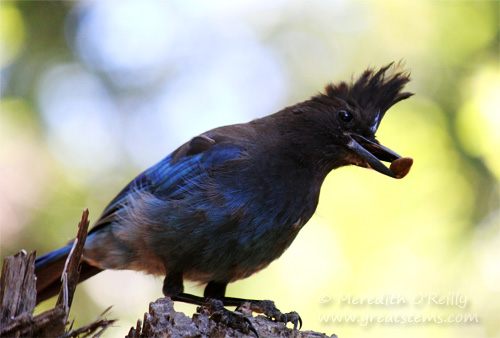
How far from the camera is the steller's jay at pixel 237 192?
4.46 meters

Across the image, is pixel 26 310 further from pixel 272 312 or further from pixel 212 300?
pixel 272 312

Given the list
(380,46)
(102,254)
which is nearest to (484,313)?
(380,46)

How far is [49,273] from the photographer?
5.08 m

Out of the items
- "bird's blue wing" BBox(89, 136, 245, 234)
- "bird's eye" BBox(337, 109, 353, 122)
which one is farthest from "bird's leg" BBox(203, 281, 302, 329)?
"bird's eye" BBox(337, 109, 353, 122)

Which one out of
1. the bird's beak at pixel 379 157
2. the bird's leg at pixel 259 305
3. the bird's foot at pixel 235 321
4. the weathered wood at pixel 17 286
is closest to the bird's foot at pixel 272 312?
the bird's leg at pixel 259 305

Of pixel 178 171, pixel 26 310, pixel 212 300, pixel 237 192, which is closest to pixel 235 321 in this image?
pixel 212 300

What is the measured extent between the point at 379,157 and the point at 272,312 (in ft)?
4.53

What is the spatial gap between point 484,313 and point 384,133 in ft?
6.56

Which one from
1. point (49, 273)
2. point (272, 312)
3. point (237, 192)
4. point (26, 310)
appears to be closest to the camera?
point (26, 310)

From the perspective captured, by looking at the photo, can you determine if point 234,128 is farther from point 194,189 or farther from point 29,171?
point 29,171

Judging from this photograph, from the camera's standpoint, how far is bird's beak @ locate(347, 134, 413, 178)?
4.47 m

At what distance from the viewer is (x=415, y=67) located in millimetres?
7176

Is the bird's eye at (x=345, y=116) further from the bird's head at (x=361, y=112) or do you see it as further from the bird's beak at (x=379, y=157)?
the bird's beak at (x=379, y=157)

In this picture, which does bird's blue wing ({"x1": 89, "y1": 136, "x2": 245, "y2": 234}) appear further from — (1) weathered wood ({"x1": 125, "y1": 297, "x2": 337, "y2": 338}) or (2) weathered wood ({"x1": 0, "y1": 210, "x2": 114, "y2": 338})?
(2) weathered wood ({"x1": 0, "y1": 210, "x2": 114, "y2": 338})
